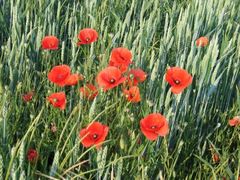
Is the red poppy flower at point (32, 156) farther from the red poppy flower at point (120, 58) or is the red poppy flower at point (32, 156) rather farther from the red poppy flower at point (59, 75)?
the red poppy flower at point (120, 58)

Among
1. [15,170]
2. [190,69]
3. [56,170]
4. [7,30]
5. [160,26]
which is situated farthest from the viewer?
[160,26]

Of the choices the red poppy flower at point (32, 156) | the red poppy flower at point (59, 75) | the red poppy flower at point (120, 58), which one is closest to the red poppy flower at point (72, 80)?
the red poppy flower at point (59, 75)

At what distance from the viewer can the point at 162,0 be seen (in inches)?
87.6

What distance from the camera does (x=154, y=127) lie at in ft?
3.71

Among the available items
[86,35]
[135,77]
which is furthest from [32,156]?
[86,35]

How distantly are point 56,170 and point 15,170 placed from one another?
13 cm

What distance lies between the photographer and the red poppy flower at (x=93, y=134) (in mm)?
1091

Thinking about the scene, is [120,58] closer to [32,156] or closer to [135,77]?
[135,77]

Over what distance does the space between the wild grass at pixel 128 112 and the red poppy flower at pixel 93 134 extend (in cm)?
3

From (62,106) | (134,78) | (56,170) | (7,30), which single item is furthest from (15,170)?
(7,30)

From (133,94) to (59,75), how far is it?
22 centimetres

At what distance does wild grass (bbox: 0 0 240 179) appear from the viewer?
45.0 inches

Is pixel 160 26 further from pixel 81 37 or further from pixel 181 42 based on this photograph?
pixel 81 37

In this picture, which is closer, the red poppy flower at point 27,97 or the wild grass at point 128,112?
the wild grass at point 128,112
